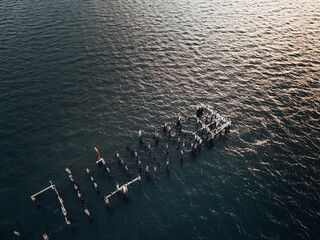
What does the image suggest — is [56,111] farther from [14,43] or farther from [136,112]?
[14,43]


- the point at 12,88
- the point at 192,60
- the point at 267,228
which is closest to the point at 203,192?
the point at 267,228

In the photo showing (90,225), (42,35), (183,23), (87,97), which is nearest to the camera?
(90,225)

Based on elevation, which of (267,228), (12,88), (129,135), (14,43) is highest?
(14,43)

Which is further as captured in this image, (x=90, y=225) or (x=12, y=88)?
(x=12, y=88)

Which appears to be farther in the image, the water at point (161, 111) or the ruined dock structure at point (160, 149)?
the ruined dock structure at point (160, 149)

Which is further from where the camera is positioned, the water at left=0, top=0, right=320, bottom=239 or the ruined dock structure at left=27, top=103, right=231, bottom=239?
the ruined dock structure at left=27, top=103, right=231, bottom=239

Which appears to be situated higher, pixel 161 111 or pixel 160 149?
pixel 161 111

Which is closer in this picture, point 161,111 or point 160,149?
point 160,149

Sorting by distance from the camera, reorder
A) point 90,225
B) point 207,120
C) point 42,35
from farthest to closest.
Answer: point 42,35 → point 207,120 → point 90,225
